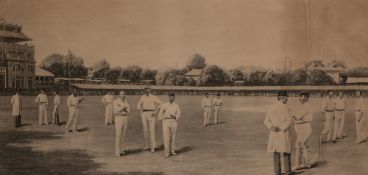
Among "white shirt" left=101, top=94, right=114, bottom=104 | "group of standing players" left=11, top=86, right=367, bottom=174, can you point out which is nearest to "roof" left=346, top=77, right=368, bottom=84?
"group of standing players" left=11, top=86, right=367, bottom=174

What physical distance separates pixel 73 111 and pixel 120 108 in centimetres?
70

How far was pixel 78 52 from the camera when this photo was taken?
18.2 ft

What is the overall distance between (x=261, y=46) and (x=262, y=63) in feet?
0.83

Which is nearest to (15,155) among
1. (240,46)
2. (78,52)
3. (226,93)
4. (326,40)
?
(78,52)

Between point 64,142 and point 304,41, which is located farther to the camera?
point 304,41

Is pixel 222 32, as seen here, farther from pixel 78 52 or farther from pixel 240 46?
pixel 78 52

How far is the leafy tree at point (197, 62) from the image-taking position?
5613mm

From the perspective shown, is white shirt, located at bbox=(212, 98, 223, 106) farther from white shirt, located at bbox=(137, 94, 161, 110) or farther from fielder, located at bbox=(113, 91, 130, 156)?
fielder, located at bbox=(113, 91, 130, 156)

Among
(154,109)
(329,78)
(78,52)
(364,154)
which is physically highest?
(78,52)

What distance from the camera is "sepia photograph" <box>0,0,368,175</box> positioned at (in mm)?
5398

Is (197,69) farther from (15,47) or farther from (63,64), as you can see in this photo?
(15,47)

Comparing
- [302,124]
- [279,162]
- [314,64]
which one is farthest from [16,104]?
[314,64]

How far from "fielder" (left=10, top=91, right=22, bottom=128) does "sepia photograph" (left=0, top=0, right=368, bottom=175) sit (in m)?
0.02

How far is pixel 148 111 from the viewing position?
564 centimetres
